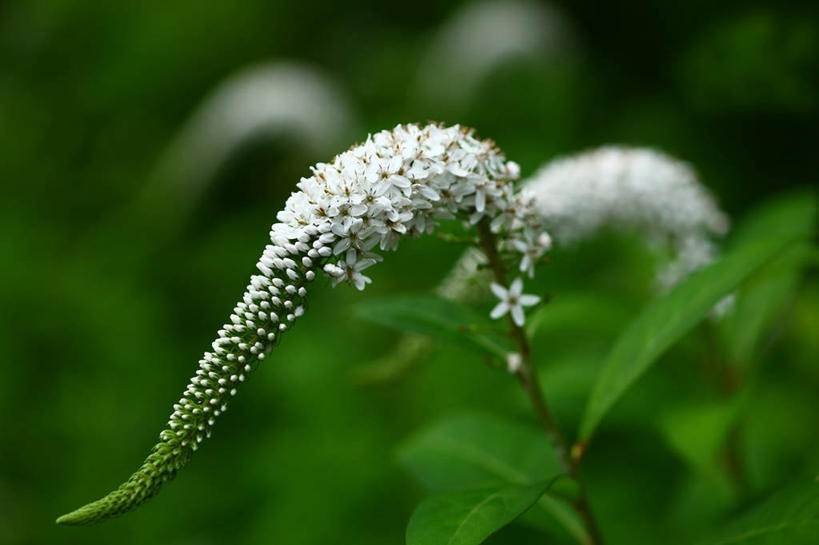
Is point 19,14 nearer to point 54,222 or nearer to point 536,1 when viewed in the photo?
point 54,222

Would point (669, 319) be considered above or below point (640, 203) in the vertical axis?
below

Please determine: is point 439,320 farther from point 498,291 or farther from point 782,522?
point 782,522

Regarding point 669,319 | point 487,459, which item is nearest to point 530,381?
point 669,319

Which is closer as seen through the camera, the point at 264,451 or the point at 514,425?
the point at 514,425

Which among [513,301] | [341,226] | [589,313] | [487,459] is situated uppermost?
[341,226]

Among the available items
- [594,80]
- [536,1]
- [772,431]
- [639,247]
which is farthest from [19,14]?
[772,431]

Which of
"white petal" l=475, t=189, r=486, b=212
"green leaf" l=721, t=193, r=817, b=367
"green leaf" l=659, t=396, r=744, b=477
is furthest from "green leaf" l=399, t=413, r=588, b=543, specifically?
"green leaf" l=721, t=193, r=817, b=367
